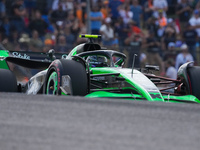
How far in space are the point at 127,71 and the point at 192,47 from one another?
642 cm

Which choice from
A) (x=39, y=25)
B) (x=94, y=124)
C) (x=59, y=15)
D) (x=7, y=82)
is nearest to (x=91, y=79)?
(x=7, y=82)

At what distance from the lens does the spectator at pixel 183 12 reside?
14.2 metres

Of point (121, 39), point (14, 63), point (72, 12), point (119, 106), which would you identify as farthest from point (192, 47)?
point (119, 106)

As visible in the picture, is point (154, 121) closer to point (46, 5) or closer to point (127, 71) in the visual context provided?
point (127, 71)

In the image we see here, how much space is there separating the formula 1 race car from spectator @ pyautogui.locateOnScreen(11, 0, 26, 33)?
5853mm

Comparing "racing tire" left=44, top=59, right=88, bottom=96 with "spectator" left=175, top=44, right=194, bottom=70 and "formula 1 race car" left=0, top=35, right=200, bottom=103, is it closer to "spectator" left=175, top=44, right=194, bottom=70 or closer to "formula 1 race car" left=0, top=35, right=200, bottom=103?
"formula 1 race car" left=0, top=35, right=200, bottom=103

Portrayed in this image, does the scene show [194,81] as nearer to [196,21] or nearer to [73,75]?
[73,75]

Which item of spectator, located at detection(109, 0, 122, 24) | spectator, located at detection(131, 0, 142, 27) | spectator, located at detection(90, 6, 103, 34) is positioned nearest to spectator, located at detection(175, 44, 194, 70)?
spectator, located at detection(131, 0, 142, 27)

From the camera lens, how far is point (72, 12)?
533 inches

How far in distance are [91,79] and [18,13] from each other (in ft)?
25.2

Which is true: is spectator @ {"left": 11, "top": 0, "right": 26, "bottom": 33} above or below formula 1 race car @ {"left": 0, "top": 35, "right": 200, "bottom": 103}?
above

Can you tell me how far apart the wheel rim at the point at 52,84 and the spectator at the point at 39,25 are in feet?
23.5

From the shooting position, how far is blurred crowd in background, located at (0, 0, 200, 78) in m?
12.7

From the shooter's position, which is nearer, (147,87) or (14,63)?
(147,87)
